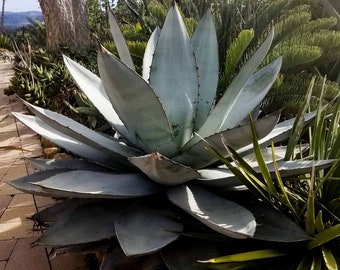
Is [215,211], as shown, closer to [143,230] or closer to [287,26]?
[143,230]

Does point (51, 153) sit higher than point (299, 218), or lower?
lower

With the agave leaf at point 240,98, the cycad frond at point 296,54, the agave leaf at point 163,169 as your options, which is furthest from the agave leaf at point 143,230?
the cycad frond at point 296,54

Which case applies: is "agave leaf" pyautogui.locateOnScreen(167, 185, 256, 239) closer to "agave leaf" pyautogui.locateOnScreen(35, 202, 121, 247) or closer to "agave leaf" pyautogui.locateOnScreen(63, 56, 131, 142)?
"agave leaf" pyautogui.locateOnScreen(35, 202, 121, 247)

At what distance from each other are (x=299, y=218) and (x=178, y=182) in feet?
1.31

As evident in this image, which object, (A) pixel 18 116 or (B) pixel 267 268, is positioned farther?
(A) pixel 18 116

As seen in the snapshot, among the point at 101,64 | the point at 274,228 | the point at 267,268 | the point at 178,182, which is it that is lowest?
the point at 267,268

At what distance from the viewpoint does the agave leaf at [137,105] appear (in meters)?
1.32

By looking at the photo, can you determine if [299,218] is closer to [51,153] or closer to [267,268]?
[267,268]

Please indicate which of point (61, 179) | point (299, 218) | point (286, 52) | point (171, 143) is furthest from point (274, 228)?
point (286, 52)

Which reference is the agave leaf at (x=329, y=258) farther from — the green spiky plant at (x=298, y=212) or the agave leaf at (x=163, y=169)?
the agave leaf at (x=163, y=169)

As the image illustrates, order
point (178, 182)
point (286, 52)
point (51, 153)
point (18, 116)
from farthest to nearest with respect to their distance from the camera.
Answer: point (51, 153), point (286, 52), point (18, 116), point (178, 182)

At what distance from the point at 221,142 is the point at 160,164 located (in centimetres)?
22

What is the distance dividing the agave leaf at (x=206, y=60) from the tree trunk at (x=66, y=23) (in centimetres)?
545

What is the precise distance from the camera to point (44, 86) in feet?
17.9
